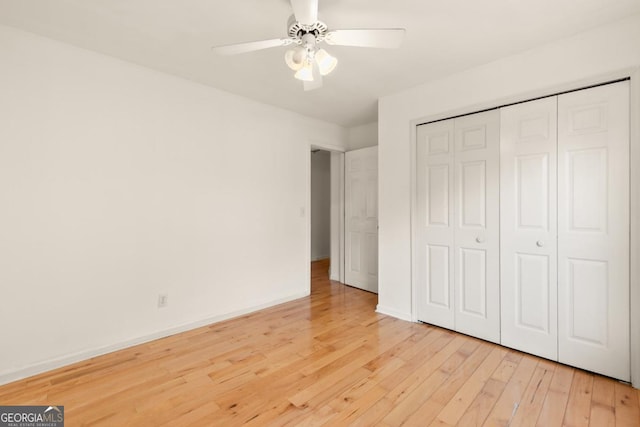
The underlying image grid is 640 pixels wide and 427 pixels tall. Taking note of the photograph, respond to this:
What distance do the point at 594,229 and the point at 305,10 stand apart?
2368 mm

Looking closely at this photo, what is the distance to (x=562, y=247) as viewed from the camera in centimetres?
217

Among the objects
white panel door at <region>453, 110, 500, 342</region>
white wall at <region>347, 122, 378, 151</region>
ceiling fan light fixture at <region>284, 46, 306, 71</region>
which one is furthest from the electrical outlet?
white wall at <region>347, 122, 378, 151</region>

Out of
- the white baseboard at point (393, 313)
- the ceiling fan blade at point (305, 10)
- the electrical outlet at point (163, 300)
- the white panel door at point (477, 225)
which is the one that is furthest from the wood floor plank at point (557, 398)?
the electrical outlet at point (163, 300)

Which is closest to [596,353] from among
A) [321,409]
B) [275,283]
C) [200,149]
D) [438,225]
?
[438,225]

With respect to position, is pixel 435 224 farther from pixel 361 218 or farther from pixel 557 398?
pixel 557 398

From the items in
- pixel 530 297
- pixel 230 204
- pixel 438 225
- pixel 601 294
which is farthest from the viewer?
pixel 230 204

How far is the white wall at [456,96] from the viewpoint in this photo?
1.98m

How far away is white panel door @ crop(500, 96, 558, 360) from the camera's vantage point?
7.26 ft

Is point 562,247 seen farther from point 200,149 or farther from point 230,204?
point 200,149

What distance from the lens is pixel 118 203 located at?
241cm

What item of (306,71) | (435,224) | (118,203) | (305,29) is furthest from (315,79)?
(118,203)

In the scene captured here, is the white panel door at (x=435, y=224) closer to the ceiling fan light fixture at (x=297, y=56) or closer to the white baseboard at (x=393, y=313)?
the white baseboard at (x=393, y=313)

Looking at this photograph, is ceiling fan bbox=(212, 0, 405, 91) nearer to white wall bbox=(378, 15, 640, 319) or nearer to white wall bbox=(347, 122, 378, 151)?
white wall bbox=(378, 15, 640, 319)

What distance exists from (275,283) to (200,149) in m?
1.75
